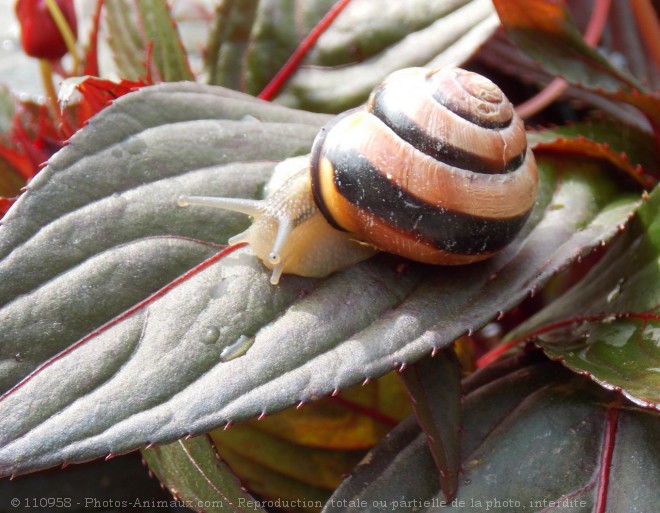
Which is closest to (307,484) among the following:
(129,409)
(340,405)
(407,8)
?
(340,405)

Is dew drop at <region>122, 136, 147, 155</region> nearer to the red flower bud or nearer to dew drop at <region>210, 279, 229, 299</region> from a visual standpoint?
dew drop at <region>210, 279, 229, 299</region>

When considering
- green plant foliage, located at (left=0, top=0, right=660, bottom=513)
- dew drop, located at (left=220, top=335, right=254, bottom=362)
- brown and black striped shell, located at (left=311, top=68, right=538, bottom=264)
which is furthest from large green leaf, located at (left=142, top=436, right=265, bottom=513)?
brown and black striped shell, located at (left=311, top=68, right=538, bottom=264)

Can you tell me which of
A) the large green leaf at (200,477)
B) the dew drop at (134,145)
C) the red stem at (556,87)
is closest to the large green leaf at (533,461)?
the large green leaf at (200,477)

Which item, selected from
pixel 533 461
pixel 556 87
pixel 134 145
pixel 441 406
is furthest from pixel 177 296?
pixel 556 87

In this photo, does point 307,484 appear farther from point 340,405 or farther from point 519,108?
point 519,108

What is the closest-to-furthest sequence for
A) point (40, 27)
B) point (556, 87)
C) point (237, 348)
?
1. point (237, 348)
2. point (40, 27)
3. point (556, 87)

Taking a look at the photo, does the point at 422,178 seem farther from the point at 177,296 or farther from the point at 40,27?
the point at 40,27

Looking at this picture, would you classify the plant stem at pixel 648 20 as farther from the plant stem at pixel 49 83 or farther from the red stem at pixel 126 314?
the plant stem at pixel 49 83
